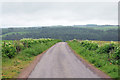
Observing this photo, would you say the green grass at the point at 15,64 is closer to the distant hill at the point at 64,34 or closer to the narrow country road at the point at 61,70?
the narrow country road at the point at 61,70

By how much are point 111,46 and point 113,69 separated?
7781 millimetres

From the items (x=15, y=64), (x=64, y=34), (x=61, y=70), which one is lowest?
(x=15, y=64)

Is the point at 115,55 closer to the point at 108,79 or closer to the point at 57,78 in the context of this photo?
the point at 108,79

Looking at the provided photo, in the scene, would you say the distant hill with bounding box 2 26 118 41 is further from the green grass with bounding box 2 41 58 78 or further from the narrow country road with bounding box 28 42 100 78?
the narrow country road with bounding box 28 42 100 78

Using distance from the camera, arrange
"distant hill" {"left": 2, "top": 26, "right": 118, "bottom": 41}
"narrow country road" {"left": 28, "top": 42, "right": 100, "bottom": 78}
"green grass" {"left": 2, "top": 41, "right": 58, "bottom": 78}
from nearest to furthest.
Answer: "narrow country road" {"left": 28, "top": 42, "right": 100, "bottom": 78} → "green grass" {"left": 2, "top": 41, "right": 58, "bottom": 78} → "distant hill" {"left": 2, "top": 26, "right": 118, "bottom": 41}

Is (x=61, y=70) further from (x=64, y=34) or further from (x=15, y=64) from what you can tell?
(x=64, y=34)

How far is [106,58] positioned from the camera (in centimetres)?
1583

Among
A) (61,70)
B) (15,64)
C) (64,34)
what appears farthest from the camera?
(64,34)

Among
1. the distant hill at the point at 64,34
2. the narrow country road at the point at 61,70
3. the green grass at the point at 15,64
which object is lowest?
the green grass at the point at 15,64

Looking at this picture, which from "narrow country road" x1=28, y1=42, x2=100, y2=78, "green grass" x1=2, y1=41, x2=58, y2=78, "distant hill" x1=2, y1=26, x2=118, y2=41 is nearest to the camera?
"narrow country road" x1=28, y1=42, x2=100, y2=78

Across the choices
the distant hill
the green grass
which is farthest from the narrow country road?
the distant hill

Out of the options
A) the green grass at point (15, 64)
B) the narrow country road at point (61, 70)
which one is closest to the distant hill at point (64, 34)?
the green grass at point (15, 64)

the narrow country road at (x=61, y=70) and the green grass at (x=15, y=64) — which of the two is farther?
the green grass at (x=15, y=64)

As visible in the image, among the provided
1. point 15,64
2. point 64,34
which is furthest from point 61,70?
point 64,34
